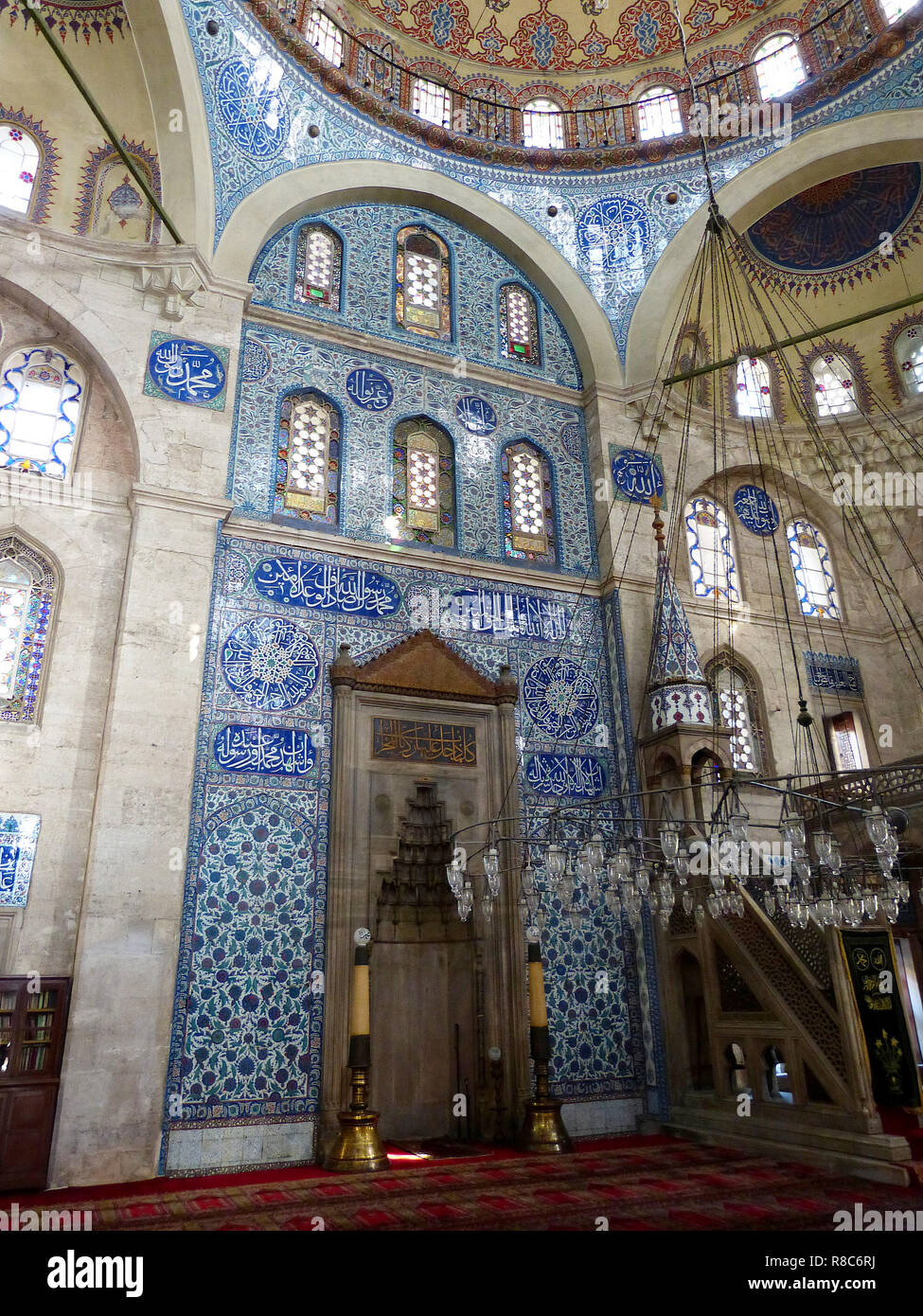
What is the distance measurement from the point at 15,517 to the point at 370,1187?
4.87m

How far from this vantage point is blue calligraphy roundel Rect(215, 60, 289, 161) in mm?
7906

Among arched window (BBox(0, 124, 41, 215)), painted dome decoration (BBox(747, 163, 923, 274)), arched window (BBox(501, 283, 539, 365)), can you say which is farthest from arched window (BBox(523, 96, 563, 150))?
arched window (BBox(0, 124, 41, 215))

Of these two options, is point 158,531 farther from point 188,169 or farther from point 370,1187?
point 370,1187

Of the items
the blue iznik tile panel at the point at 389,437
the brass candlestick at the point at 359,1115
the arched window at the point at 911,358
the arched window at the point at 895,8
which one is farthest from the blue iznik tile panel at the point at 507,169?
the brass candlestick at the point at 359,1115

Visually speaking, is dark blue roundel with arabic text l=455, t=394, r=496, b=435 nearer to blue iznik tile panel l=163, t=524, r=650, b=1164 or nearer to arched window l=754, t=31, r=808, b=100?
blue iznik tile panel l=163, t=524, r=650, b=1164

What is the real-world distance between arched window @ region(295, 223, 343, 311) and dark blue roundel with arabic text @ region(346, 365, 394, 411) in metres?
0.76

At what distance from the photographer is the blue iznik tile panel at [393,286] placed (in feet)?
26.4

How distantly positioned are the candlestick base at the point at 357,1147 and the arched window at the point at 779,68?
10510 millimetres

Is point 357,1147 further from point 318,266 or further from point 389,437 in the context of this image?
point 318,266

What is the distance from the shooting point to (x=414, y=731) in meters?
6.95

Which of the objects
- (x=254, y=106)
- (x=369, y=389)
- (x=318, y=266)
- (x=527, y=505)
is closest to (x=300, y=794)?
Answer: (x=527, y=505)

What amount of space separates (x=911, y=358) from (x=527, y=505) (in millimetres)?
5237

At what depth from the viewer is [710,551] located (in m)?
9.20

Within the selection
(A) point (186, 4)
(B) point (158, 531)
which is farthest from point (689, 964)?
(A) point (186, 4)
